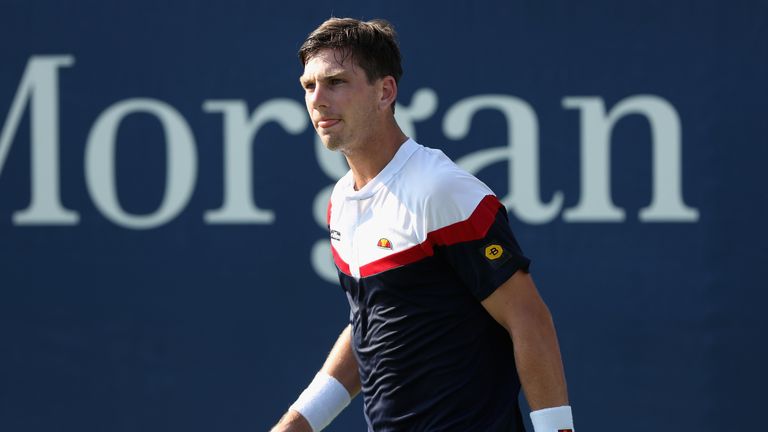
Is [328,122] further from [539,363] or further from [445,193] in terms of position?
[539,363]

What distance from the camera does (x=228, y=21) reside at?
397 centimetres

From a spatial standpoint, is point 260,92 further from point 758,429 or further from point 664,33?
point 758,429

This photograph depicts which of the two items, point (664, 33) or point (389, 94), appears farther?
point (664, 33)

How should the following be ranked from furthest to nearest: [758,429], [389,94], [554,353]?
1. [758,429]
2. [389,94]
3. [554,353]

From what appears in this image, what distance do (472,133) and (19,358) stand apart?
1770 mm

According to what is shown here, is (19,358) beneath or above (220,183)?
beneath

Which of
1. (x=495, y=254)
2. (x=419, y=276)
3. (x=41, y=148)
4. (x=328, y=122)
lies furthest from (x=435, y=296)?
(x=41, y=148)

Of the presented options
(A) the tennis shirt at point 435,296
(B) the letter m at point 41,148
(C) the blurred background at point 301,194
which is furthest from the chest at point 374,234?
(B) the letter m at point 41,148

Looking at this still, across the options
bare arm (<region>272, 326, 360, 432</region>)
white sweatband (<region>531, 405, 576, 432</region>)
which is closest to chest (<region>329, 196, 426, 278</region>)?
bare arm (<region>272, 326, 360, 432</region>)

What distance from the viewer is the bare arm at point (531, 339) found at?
1.96 metres

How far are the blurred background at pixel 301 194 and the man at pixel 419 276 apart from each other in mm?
1677

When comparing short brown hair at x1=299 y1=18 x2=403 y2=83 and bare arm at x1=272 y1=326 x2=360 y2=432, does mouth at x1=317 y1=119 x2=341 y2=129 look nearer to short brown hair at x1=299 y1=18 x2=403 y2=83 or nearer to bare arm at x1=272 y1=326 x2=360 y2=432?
short brown hair at x1=299 y1=18 x2=403 y2=83

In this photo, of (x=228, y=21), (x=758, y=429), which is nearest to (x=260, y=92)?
(x=228, y=21)

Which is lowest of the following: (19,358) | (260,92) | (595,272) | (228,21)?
(19,358)
